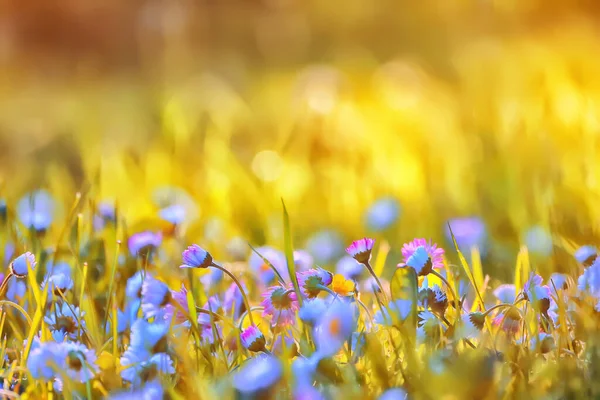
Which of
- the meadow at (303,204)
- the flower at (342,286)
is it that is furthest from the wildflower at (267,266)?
the flower at (342,286)

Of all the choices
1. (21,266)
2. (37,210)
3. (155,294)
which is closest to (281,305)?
(155,294)

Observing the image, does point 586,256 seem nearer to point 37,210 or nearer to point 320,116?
point 37,210

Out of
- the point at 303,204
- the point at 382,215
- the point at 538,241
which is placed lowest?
the point at 538,241

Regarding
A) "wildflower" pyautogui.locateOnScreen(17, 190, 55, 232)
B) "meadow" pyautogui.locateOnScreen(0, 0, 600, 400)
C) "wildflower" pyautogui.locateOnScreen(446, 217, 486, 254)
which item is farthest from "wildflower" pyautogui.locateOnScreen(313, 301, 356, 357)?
"wildflower" pyautogui.locateOnScreen(446, 217, 486, 254)

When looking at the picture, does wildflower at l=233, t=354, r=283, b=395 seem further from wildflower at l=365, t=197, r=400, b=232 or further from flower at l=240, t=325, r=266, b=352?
wildflower at l=365, t=197, r=400, b=232

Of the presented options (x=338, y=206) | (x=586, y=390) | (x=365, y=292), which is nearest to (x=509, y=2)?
(x=338, y=206)
